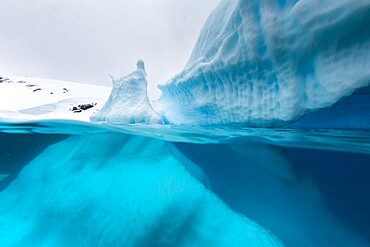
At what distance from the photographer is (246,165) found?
2.78 m

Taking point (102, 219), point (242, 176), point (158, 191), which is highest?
point (242, 176)

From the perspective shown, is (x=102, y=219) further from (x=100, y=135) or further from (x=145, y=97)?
(x=145, y=97)

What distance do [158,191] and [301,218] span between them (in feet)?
6.40

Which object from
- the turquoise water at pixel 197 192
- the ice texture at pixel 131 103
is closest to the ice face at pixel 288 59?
the turquoise water at pixel 197 192

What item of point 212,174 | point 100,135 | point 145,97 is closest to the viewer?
point 212,174

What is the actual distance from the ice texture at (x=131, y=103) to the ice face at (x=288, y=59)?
9.39 ft

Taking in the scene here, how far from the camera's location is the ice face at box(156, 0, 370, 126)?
1.78 m

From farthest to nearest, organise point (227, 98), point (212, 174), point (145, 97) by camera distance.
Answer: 1. point (145, 97)
2. point (227, 98)
3. point (212, 174)

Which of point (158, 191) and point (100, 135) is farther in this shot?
point (100, 135)

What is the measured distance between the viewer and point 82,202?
2.55m

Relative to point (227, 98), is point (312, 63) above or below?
above

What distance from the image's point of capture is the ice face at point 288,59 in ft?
5.83

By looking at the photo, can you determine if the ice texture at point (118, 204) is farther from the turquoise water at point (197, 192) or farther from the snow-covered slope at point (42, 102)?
the snow-covered slope at point (42, 102)

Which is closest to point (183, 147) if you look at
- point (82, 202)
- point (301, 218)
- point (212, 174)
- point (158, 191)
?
point (212, 174)
